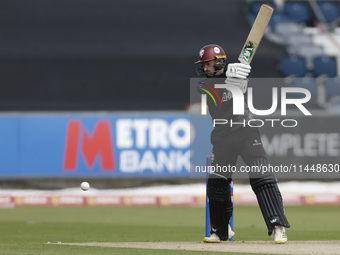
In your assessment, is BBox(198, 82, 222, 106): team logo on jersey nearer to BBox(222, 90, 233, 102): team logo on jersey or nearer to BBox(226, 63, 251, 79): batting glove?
BBox(222, 90, 233, 102): team logo on jersey

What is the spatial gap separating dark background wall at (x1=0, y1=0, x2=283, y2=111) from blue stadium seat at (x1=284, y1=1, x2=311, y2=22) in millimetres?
1504

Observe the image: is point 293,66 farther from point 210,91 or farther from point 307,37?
point 210,91

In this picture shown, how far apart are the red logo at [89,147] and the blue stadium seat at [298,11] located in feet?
23.0

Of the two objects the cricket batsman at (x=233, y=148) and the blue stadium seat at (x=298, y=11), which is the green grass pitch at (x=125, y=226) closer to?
the cricket batsman at (x=233, y=148)

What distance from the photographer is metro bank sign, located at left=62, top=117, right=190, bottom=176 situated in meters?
17.9

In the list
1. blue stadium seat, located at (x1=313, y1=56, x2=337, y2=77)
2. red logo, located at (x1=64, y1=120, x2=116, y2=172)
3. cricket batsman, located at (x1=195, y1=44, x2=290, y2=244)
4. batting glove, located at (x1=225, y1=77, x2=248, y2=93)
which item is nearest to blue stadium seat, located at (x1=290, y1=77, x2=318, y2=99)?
blue stadium seat, located at (x1=313, y1=56, x2=337, y2=77)

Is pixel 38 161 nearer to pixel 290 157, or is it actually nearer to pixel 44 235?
pixel 290 157

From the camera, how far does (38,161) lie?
707 inches

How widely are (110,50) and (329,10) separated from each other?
19.3 feet

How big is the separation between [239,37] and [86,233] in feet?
34.7

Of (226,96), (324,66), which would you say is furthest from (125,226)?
(324,66)

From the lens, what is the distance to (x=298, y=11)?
22.5 m

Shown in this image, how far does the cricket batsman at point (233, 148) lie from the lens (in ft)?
26.8

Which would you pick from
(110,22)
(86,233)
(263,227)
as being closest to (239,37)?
(110,22)
